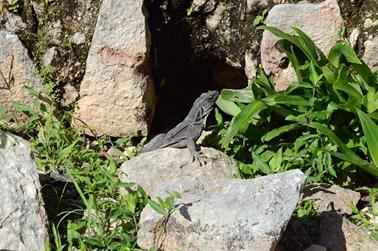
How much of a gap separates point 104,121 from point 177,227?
2.35 meters

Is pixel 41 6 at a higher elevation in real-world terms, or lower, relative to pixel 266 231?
higher

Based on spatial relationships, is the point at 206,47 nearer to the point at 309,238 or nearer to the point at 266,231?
the point at 309,238

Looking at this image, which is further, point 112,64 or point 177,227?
point 112,64

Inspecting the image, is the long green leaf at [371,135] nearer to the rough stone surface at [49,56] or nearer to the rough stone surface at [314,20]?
the rough stone surface at [314,20]

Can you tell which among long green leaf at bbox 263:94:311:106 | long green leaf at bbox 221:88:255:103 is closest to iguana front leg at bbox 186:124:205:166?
long green leaf at bbox 221:88:255:103

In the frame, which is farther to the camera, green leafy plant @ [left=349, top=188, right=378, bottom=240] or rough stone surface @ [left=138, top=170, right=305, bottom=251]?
green leafy plant @ [left=349, top=188, right=378, bottom=240]

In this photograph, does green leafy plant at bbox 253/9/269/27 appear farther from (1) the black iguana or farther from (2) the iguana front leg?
(2) the iguana front leg

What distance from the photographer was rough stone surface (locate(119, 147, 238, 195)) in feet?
20.7

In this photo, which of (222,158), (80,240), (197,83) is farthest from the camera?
(197,83)

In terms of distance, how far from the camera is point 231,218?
5.07 metres

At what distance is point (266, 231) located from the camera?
4.92 m

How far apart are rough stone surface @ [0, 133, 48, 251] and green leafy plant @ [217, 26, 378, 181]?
68.7 inches

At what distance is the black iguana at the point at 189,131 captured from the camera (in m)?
6.91

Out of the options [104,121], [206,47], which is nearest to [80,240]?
[104,121]
